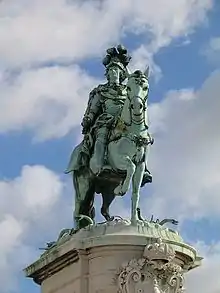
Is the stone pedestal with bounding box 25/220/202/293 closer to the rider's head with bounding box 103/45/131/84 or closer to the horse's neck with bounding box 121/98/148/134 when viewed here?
the horse's neck with bounding box 121/98/148/134

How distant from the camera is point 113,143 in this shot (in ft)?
64.6

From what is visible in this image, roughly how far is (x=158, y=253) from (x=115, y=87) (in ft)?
13.2

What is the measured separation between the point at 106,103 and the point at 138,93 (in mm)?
1366

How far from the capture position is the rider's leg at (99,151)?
64.6 feet

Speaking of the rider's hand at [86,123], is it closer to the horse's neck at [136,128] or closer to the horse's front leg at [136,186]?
the horse's neck at [136,128]

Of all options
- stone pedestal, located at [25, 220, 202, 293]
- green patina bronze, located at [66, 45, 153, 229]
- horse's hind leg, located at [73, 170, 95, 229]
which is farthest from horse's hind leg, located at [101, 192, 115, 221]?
stone pedestal, located at [25, 220, 202, 293]

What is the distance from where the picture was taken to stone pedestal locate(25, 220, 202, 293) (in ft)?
59.7

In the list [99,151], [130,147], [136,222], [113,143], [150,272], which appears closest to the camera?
[150,272]

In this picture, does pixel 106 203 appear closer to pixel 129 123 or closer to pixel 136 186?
pixel 136 186

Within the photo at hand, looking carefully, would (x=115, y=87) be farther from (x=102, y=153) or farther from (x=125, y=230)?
(x=125, y=230)

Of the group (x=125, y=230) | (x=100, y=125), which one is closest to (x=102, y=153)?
(x=100, y=125)

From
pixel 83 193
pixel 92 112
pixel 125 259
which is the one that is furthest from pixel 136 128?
pixel 125 259

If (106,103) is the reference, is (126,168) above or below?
below

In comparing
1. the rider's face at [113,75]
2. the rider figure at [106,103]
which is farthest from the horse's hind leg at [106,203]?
the rider's face at [113,75]
